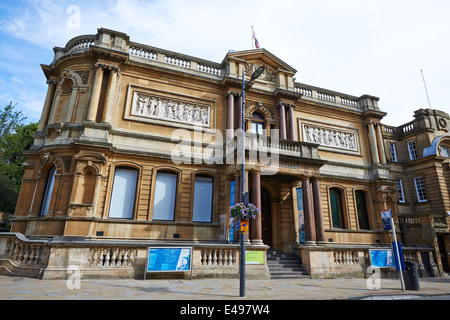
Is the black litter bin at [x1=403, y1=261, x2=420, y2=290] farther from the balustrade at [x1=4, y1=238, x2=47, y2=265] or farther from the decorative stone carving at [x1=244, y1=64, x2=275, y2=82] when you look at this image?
the decorative stone carving at [x1=244, y1=64, x2=275, y2=82]

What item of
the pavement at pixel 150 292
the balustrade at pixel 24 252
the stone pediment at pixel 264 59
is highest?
the stone pediment at pixel 264 59

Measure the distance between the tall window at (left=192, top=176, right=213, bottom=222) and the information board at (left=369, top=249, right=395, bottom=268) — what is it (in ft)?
31.4

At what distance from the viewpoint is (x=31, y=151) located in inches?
615

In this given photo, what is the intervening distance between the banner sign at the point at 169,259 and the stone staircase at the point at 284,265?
4591 millimetres

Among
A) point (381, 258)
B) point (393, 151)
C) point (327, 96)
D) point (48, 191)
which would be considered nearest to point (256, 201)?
point (381, 258)

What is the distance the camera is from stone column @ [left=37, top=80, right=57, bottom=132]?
17.0m

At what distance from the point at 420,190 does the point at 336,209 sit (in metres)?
10.0

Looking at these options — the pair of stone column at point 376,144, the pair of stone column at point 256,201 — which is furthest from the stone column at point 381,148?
the pair of stone column at point 256,201

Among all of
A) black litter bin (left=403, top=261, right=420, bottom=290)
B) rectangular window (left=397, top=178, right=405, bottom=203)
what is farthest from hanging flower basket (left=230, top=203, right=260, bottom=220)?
rectangular window (left=397, top=178, right=405, bottom=203)

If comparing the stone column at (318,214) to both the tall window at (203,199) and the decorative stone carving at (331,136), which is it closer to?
the decorative stone carving at (331,136)

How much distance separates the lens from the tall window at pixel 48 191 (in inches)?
578

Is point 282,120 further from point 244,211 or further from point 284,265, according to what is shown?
point 244,211
